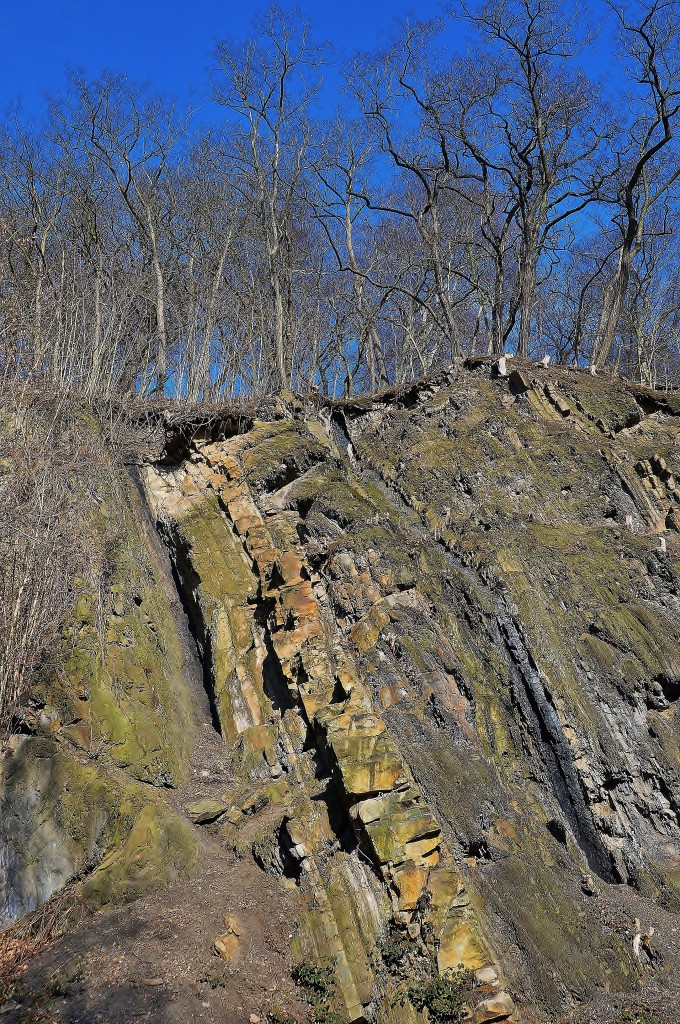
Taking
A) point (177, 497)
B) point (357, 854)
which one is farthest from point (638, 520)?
point (177, 497)

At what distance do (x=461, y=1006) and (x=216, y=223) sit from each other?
18.8 metres

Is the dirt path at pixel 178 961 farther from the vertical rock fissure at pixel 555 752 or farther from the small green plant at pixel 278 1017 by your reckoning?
the vertical rock fissure at pixel 555 752

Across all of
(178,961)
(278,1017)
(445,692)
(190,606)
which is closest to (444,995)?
(278,1017)

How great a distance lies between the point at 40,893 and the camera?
794 cm

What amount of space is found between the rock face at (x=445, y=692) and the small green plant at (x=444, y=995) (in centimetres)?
11

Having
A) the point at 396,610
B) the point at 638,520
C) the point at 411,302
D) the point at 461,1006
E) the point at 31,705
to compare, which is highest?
the point at 411,302

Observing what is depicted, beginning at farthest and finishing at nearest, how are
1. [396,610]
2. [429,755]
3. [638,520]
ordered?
1. [638,520]
2. [396,610]
3. [429,755]

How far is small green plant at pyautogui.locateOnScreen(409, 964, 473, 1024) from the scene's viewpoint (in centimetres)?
633

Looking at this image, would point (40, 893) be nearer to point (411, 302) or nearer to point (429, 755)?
point (429, 755)

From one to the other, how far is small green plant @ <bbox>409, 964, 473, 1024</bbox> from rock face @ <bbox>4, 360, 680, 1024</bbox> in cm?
11

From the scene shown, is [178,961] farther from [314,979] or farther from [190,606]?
[190,606]

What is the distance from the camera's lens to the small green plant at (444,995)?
6.33 m

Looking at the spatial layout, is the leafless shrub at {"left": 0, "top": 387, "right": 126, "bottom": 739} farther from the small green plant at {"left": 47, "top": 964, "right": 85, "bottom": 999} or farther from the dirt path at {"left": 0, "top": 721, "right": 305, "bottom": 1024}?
the small green plant at {"left": 47, "top": 964, "right": 85, "bottom": 999}

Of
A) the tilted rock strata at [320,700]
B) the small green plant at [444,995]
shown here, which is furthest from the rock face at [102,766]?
the small green plant at [444,995]
